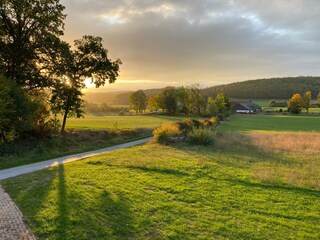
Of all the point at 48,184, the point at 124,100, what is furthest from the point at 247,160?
the point at 124,100

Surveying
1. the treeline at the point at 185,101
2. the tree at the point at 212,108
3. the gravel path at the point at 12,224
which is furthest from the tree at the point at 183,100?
the gravel path at the point at 12,224

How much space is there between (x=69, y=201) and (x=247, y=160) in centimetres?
1194

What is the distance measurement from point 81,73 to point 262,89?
545ft

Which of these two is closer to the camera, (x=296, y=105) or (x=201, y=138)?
(x=201, y=138)

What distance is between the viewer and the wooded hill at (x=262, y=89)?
166 metres

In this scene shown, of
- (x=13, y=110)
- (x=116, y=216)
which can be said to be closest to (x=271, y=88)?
(x=13, y=110)

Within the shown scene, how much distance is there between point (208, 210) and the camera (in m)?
8.55

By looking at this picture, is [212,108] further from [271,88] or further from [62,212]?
[271,88]

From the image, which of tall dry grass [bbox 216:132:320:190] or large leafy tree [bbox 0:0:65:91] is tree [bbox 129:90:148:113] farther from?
tall dry grass [bbox 216:132:320:190]

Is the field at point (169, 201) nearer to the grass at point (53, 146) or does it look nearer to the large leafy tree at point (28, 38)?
the grass at point (53, 146)

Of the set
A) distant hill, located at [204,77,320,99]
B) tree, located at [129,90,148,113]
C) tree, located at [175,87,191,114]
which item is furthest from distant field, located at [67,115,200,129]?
distant hill, located at [204,77,320,99]

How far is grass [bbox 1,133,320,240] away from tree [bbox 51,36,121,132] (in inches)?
617

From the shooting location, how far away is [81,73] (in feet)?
98.4

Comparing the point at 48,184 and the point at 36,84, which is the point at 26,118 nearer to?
the point at 36,84
